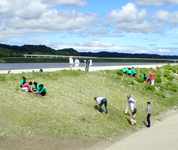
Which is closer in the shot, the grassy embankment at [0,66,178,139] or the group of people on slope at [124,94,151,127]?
the grassy embankment at [0,66,178,139]

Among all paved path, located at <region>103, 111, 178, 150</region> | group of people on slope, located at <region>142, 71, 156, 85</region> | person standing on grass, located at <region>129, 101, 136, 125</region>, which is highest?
group of people on slope, located at <region>142, 71, 156, 85</region>

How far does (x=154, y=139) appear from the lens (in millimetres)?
16875

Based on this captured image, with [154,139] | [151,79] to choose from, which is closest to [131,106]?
[154,139]

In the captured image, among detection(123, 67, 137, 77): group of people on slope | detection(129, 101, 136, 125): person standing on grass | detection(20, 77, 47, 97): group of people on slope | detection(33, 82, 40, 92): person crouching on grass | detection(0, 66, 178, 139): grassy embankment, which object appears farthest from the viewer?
detection(123, 67, 137, 77): group of people on slope

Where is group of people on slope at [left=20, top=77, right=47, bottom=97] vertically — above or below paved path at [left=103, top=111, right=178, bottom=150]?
above

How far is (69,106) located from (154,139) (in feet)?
22.5

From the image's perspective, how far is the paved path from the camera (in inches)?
599

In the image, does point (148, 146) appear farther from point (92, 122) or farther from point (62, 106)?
point (62, 106)

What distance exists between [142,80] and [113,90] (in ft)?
25.4

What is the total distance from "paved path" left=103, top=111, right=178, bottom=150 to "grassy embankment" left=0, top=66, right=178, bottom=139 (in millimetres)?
1035

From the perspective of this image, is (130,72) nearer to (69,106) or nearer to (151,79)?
(151,79)

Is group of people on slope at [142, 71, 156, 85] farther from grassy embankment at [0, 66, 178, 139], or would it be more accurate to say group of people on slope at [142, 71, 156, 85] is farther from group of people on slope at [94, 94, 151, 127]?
group of people on slope at [94, 94, 151, 127]

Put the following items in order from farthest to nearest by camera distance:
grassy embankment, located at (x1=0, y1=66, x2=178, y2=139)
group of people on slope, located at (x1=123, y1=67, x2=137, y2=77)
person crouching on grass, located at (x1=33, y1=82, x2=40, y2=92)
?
1. group of people on slope, located at (x1=123, y1=67, x2=137, y2=77)
2. person crouching on grass, located at (x1=33, y1=82, x2=40, y2=92)
3. grassy embankment, located at (x1=0, y1=66, x2=178, y2=139)

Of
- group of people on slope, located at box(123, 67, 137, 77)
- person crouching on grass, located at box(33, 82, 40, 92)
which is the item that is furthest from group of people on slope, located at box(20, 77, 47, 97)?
group of people on slope, located at box(123, 67, 137, 77)
